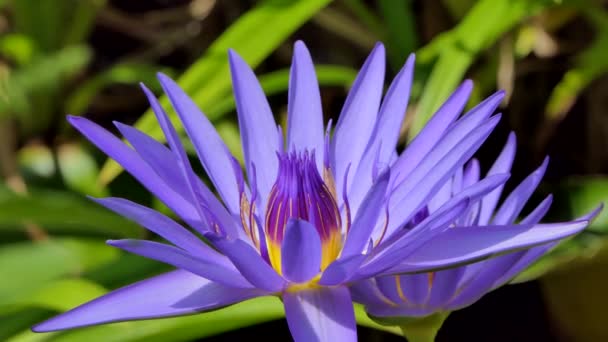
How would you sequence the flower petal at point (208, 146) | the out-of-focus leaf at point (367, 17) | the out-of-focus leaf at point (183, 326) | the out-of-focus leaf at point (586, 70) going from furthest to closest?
1. the out-of-focus leaf at point (367, 17)
2. the out-of-focus leaf at point (586, 70)
3. the out-of-focus leaf at point (183, 326)
4. the flower petal at point (208, 146)

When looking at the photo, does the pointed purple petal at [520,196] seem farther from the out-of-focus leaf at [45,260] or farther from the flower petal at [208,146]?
the out-of-focus leaf at [45,260]

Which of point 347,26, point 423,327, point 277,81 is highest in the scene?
point 347,26

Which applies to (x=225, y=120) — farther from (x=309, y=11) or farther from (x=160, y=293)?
(x=160, y=293)

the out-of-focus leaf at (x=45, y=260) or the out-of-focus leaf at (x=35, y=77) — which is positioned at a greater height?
the out-of-focus leaf at (x=35, y=77)

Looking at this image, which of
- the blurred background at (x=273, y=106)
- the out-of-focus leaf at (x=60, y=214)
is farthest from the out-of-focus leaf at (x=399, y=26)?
the out-of-focus leaf at (x=60, y=214)

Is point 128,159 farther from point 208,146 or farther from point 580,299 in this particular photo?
point 580,299

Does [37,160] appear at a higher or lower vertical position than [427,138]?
higher

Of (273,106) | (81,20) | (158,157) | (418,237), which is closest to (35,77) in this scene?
(81,20)

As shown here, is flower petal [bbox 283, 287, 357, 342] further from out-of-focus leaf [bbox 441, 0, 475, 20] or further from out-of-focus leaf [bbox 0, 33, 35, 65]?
out-of-focus leaf [bbox 0, 33, 35, 65]
